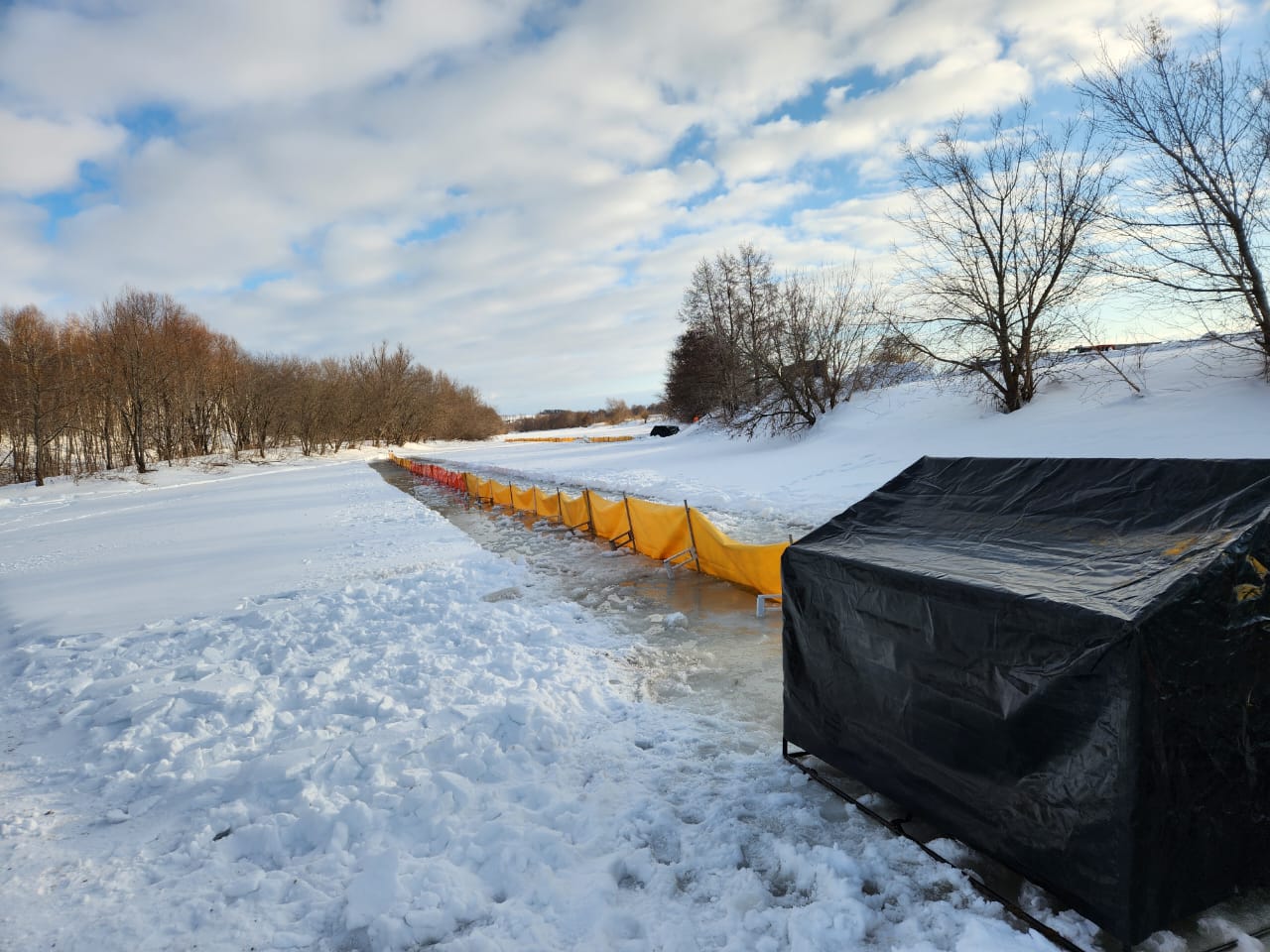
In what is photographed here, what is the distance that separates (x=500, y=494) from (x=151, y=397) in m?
37.2

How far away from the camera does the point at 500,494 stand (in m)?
18.1

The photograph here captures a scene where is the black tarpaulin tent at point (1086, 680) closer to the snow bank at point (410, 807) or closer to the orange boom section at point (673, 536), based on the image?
the snow bank at point (410, 807)

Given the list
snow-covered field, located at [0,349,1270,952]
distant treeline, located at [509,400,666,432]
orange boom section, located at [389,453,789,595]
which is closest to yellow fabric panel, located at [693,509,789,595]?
orange boom section, located at [389,453,789,595]

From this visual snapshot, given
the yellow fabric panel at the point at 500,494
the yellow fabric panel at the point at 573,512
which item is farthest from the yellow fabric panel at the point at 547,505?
the yellow fabric panel at the point at 500,494

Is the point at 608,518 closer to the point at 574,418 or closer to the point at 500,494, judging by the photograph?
the point at 500,494

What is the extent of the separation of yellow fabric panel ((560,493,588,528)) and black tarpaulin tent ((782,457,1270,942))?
9.72 m

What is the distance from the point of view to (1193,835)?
231 cm

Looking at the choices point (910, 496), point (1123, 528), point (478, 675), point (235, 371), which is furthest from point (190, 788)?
point (235, 371)

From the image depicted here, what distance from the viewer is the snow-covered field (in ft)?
9.18

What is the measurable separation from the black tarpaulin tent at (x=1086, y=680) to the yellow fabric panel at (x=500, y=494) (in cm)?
1474

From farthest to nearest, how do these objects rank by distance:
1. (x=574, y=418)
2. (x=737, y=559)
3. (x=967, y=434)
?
(x=574, y=418), (x=967, y=434), (x=737, y=559)

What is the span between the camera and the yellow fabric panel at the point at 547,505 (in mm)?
14490

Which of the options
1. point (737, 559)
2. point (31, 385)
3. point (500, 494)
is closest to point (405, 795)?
point (737, 559)

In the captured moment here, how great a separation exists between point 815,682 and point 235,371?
Answer: 61.9 meters
